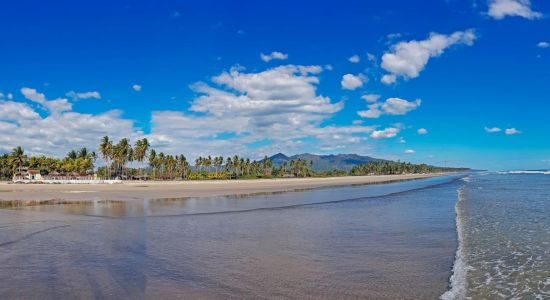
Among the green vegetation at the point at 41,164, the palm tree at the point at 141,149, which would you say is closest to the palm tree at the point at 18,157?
the green vegetation at the point at 41,164

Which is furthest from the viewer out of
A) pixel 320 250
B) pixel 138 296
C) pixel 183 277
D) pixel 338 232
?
pixel 338 232

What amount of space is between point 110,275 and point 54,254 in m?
3.47

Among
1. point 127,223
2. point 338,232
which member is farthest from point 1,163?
point 338,232

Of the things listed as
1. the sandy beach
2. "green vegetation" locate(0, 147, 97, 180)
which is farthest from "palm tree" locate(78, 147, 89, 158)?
the sandy beach

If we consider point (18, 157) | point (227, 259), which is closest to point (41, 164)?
point (18, 157)

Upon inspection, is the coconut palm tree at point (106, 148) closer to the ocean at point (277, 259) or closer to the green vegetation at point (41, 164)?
the green vegetation at point (41, 164)

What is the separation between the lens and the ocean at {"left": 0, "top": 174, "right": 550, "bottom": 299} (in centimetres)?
777

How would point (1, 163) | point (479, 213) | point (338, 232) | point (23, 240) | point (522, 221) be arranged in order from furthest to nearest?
point (1, 163) → point (479, 213) → point (522, 221) → point (338, 232) → point (23, 240)

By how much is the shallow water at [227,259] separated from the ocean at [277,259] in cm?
3

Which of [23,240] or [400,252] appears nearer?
[400,252]

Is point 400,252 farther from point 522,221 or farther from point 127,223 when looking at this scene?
point 127,223

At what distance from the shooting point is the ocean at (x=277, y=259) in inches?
306

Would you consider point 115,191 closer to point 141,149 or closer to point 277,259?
point 277,259

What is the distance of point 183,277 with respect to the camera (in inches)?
342
